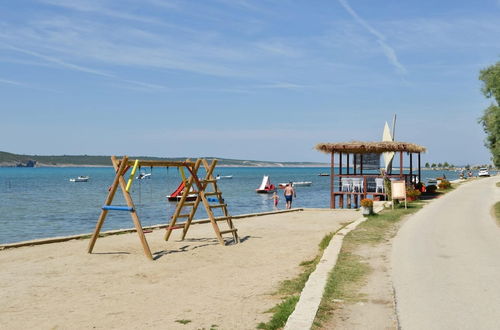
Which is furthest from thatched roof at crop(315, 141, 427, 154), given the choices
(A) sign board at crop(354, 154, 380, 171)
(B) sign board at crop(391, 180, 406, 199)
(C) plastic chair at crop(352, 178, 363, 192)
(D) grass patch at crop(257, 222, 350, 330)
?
(D) grass patch at crop(257, 222, 350, 330)

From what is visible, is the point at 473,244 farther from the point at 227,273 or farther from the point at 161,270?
the point at 161,270

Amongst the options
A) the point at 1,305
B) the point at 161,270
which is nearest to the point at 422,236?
the point at 161,270

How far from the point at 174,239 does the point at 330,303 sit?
8448 millimetres

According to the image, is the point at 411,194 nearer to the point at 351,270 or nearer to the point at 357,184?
the point at 357,184

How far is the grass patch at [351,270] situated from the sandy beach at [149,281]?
2.59 feet

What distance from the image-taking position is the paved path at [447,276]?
5.91 metres

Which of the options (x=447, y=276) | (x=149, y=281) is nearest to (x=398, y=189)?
(x=447, y=276)

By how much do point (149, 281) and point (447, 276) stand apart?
4.90m

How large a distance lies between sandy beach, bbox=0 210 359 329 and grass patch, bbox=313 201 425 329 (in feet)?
2.59

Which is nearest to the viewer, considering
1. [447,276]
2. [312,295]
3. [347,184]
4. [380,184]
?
[312,295]

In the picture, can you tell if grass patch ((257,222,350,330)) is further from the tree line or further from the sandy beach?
the tree line

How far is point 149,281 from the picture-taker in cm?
909

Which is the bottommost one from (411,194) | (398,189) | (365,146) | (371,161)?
(411,194)

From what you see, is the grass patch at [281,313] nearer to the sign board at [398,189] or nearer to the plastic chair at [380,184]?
the sign board at [398,189]
